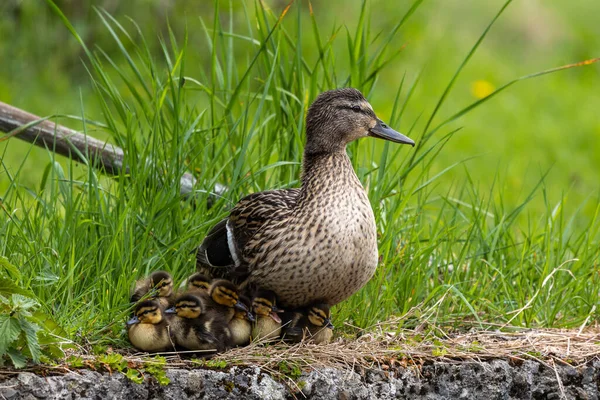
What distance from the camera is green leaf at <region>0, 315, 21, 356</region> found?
353cm

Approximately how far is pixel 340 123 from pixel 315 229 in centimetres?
58

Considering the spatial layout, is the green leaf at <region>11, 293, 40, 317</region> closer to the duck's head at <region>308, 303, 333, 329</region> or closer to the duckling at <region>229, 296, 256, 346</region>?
the duckling at <region>229, 296, 256, 346</region>

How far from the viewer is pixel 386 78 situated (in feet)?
36.5

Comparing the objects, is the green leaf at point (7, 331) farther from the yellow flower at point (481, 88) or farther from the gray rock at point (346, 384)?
the yellow flower at point (481, 88)

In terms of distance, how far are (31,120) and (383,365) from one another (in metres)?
2.19

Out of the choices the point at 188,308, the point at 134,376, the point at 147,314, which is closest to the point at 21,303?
the point at 134,376

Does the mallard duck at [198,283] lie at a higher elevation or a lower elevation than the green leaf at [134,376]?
higher

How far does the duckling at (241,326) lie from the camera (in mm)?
4297

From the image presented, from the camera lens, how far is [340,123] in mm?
4672

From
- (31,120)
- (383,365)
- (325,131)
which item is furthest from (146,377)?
(31,120)

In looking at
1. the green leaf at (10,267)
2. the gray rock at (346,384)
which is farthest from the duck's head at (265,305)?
the green leaf at (10,267)

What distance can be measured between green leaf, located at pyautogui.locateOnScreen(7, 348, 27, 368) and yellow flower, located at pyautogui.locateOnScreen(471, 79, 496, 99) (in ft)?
26.7

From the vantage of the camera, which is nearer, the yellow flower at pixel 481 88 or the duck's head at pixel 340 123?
the duck's head at pixel 340 123

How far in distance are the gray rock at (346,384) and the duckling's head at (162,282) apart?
19.7 inches
